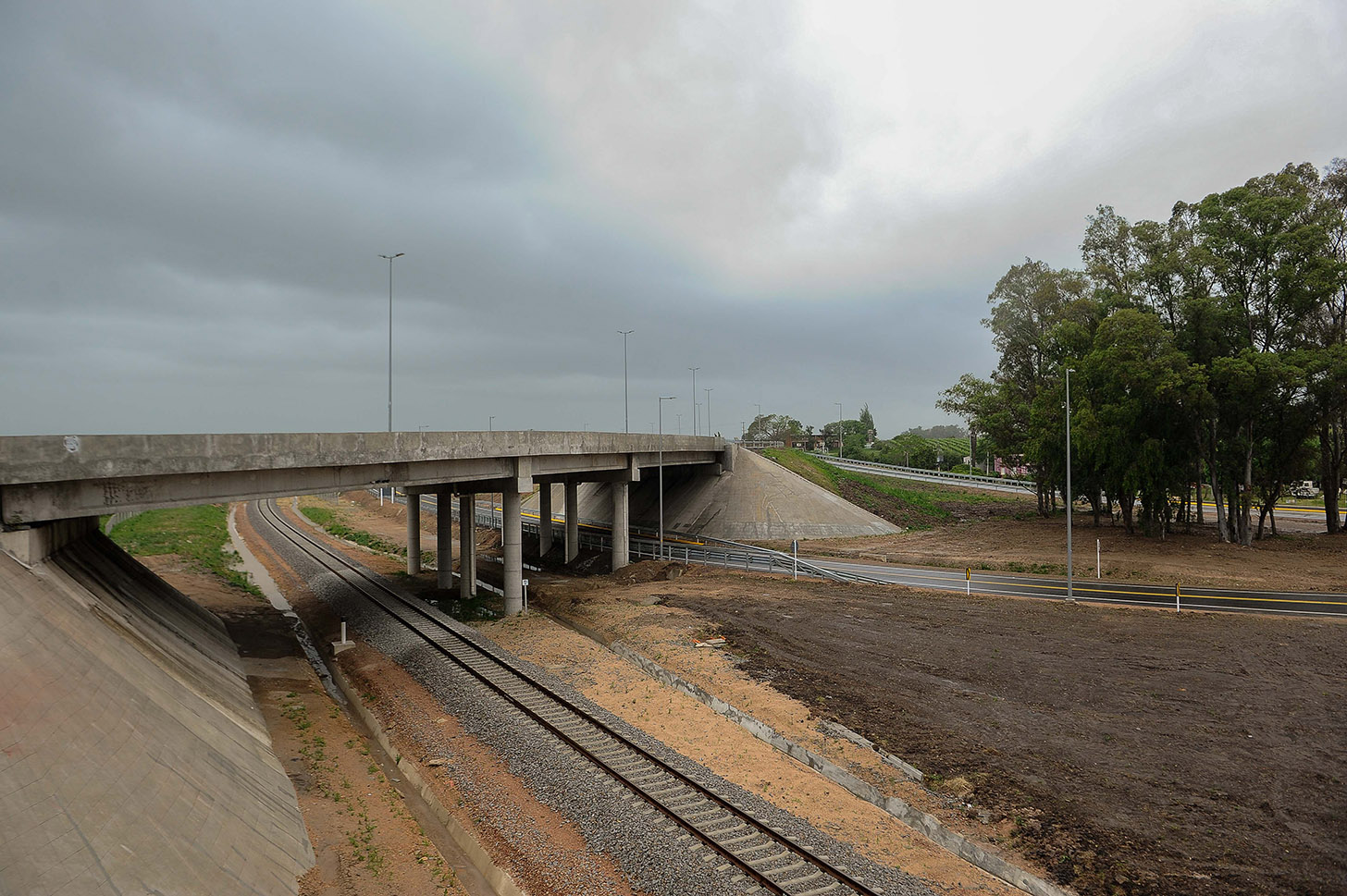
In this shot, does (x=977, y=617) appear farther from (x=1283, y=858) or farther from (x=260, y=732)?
(x=260, y=732)

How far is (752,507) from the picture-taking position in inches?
2275

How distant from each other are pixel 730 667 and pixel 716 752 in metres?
6.11

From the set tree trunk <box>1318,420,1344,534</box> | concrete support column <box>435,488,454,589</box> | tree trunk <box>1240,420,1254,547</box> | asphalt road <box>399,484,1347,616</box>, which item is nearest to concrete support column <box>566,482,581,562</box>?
asphalt road <box>399,484,1347,616</box>

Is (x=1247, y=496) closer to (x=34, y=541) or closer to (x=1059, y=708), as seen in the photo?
(x=1059, y=708)

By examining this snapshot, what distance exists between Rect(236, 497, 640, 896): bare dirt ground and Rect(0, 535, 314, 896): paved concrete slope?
10.3ft

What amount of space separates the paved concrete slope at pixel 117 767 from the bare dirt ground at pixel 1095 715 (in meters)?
12.0

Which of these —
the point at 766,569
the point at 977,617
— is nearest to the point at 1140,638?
the point at 977,617

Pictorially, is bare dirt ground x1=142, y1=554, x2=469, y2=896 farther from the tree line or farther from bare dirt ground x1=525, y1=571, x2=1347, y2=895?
the tree line

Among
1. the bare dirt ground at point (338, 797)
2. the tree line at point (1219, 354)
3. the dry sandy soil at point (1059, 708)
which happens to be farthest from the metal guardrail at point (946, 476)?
the bare dirt ground at point (338, 797)

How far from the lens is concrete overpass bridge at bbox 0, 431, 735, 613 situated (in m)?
16.5

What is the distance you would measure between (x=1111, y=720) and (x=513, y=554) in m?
25.3

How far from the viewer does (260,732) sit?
57.4 feet

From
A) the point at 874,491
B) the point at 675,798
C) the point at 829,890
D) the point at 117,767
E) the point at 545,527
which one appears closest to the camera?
the point at 117,767

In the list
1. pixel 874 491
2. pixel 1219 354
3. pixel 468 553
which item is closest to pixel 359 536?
pixel 468 553
